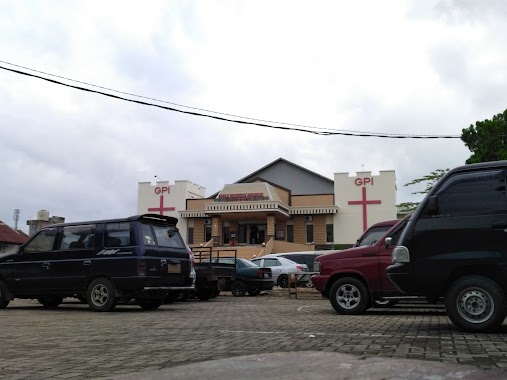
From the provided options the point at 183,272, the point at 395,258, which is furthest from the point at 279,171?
the point at 395,258

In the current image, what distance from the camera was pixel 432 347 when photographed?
5793 mm

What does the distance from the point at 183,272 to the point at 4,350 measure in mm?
6083

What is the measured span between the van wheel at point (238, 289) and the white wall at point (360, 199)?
95.5 feet

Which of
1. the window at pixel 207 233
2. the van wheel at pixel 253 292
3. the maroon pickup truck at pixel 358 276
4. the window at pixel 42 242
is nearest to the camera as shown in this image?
the maroon pickup truck at pixel 358 276

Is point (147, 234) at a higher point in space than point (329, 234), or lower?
lower

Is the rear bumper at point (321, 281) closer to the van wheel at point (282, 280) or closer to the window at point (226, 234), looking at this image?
the van wheel at point (282, 280)

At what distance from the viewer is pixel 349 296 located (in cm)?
1051

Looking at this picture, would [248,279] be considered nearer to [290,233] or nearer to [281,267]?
[281,267]

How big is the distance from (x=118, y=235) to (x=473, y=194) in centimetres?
743

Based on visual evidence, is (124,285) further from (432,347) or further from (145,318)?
(432,347)

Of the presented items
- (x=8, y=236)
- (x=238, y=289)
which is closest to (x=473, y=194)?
(x=238, y=289)

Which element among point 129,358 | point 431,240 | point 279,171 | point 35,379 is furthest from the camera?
point 279,171

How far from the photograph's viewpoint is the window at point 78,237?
11.9 meters

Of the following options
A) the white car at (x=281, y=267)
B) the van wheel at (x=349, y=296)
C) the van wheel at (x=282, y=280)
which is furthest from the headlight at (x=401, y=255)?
the van wheel at (x=282, y=280)
